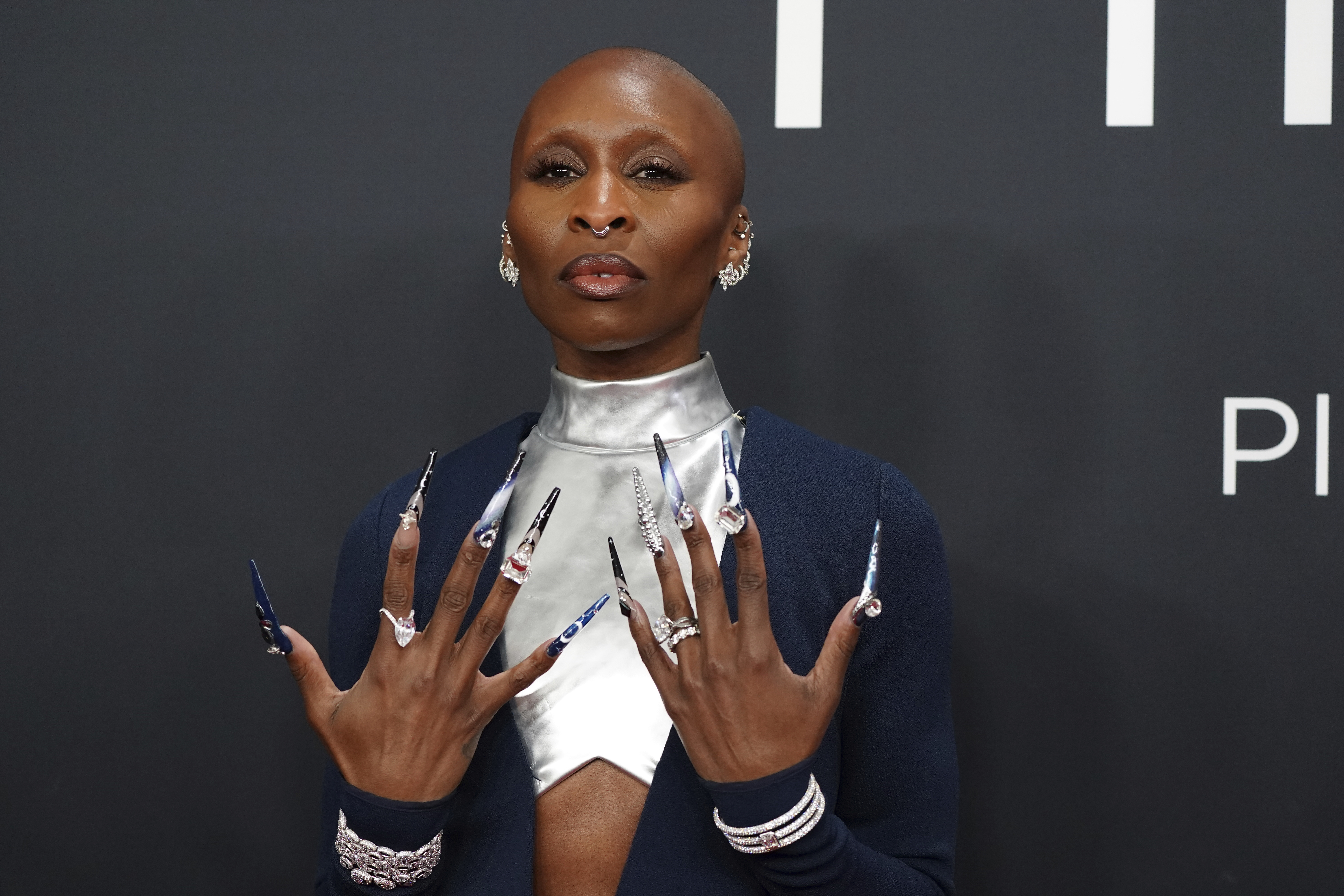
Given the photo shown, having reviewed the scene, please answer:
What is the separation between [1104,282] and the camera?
1.69 m

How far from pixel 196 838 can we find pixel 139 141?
84 cm

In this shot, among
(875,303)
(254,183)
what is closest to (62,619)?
(254,183)

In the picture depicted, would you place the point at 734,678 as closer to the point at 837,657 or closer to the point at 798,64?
the point at 837,657

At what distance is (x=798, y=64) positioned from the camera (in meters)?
1.73

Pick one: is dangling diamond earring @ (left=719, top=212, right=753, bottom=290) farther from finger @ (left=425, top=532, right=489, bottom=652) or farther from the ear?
finger @ (left=425, top=532, right=489, bottom=652)

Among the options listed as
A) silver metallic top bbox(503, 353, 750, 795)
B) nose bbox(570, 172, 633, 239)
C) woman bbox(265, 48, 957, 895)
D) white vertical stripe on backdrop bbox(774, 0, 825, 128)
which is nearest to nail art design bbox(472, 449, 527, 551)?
woman bbox(265, 48, 957, 895)

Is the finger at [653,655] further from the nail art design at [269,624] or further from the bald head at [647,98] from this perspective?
the bald head at [647,98]

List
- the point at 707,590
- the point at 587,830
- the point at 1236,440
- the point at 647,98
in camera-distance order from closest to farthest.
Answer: the point at 707,590, the point at 587,830, the point at 647,98, the point at 1236,440

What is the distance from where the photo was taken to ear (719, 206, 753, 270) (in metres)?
1.29

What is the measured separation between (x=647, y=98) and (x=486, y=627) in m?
0.48

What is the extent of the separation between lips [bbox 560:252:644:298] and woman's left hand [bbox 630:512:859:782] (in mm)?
259

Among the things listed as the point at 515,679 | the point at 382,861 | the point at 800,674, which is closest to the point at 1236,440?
the point at 800,674

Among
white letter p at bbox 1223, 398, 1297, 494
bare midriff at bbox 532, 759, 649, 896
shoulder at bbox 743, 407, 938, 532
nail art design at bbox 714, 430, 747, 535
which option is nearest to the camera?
nail art design at bbox 714, 430, 747, 535

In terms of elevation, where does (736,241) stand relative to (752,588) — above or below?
above
